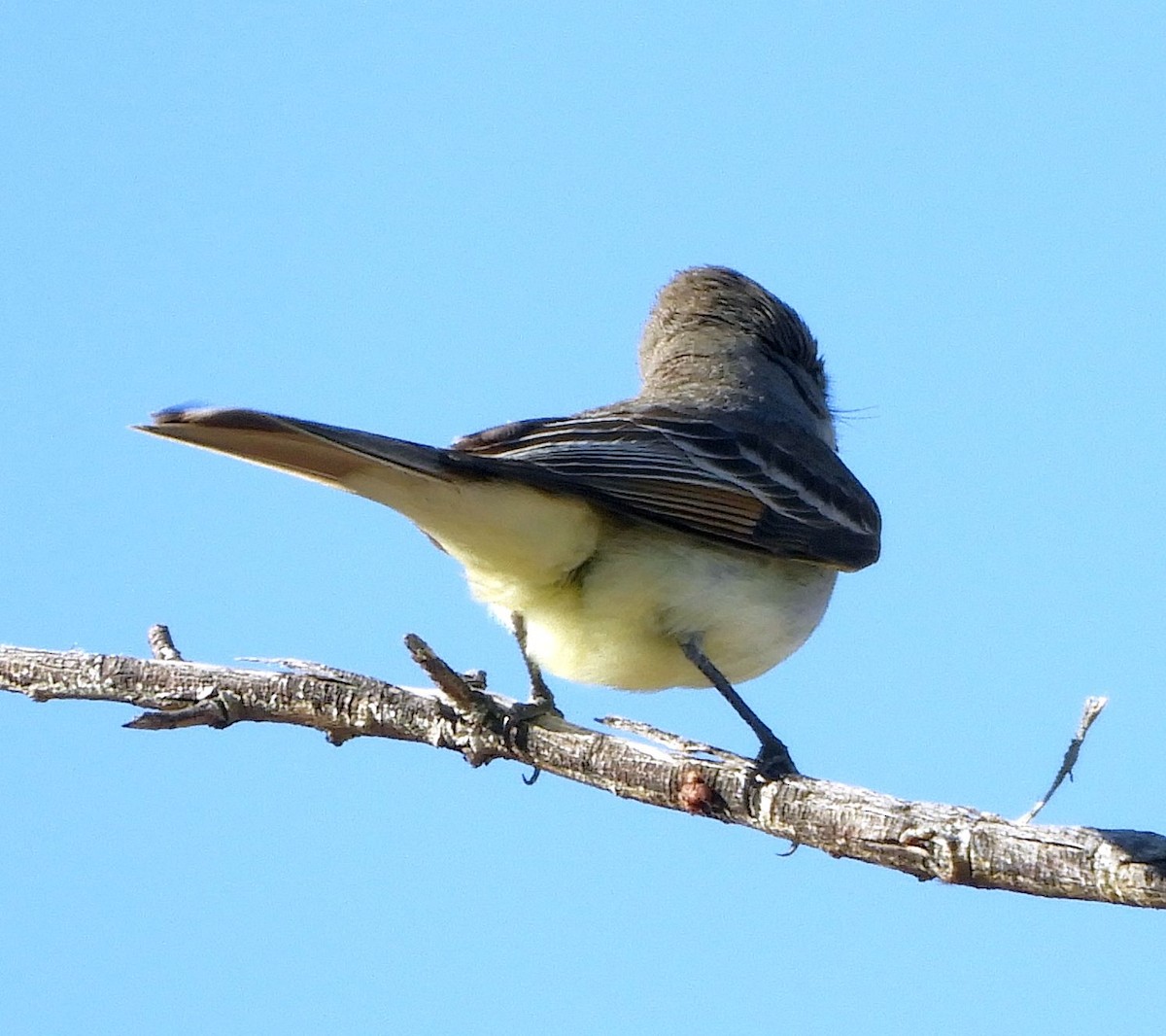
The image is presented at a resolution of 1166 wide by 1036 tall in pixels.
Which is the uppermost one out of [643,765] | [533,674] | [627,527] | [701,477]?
[701,477]

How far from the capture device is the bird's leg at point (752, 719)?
537 cm

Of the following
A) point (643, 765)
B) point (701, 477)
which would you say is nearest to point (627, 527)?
point (701, 477)

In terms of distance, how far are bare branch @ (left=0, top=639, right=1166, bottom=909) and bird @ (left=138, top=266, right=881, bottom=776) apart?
19 centimetres

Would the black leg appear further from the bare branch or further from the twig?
the twig

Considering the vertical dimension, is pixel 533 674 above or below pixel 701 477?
below

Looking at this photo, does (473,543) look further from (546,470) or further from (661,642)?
(661,642)

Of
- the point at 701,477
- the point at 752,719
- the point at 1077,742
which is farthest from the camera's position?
the point at 701,477

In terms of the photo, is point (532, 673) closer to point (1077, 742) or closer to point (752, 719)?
point (752, 719)

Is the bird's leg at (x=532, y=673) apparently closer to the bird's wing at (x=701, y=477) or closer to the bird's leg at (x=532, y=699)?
the bird's leg at (x=532, y=699)

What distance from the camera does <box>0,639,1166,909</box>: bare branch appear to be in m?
4.23

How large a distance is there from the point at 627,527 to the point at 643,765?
1.46m

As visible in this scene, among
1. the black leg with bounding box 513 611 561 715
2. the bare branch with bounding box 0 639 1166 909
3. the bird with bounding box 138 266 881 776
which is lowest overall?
the bare branch with bounding box 0 639 1166 909

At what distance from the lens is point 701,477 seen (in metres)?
7.01

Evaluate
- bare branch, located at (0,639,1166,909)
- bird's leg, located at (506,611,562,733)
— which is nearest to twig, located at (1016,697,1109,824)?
bare branch, located at (0,639,1166,909)
